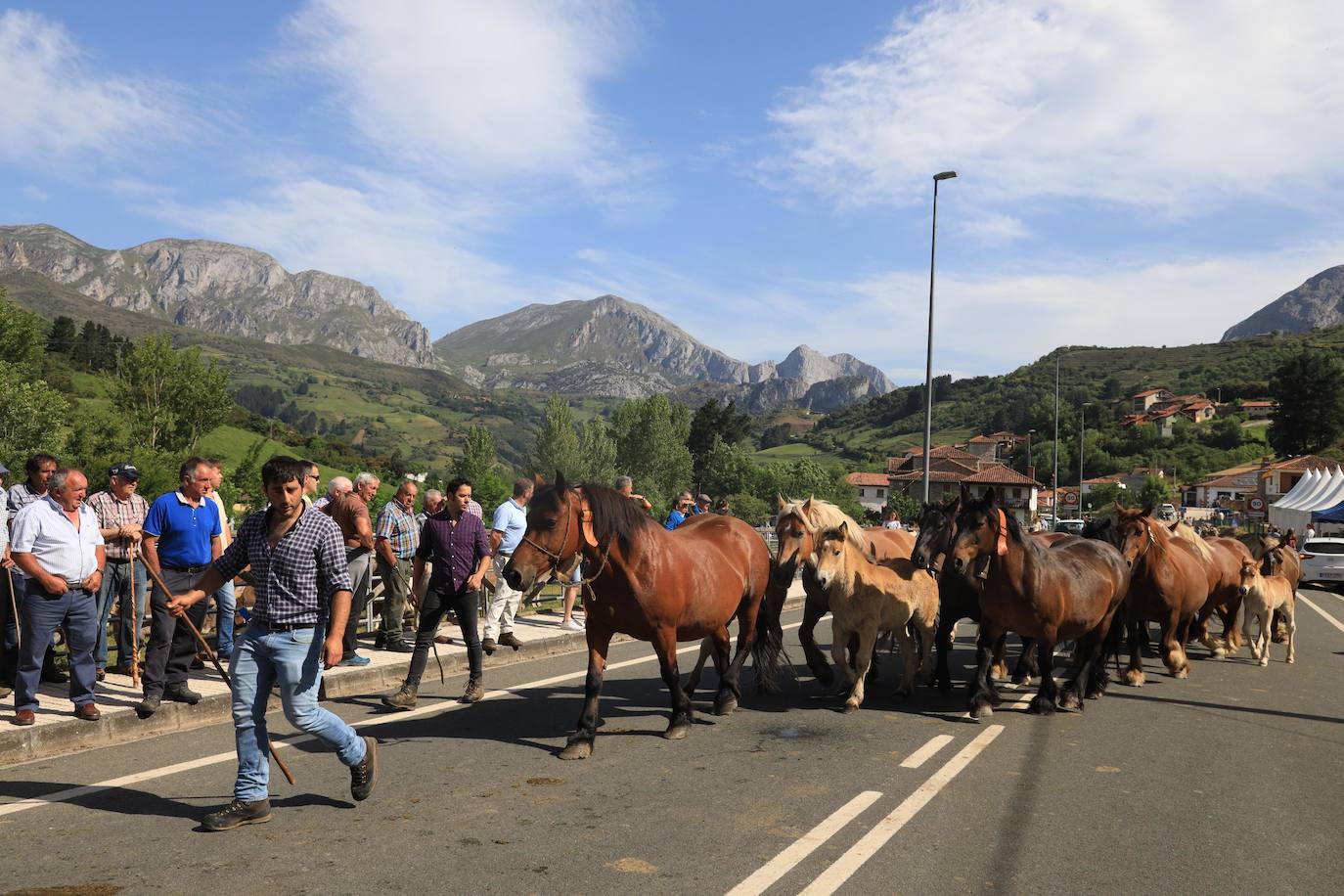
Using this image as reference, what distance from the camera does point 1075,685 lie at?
8.55 meters

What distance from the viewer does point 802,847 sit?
4.65 meters

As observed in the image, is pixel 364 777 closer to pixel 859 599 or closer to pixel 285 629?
pixel 285 629

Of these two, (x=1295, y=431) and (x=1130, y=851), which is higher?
(x=1295, y=431)

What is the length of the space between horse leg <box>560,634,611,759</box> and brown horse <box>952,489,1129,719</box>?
2979 millimetres

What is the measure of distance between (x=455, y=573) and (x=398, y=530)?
274cm

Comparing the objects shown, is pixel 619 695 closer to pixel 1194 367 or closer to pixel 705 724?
pixel 705 724

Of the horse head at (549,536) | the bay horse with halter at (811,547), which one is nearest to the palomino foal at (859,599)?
the bay horse with halter at (811,547)

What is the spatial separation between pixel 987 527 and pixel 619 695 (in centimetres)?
362

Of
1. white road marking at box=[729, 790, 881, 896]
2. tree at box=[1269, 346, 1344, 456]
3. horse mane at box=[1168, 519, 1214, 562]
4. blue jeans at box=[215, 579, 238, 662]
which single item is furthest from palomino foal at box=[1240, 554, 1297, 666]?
tree at box=[1269, 346, 1344, 456]

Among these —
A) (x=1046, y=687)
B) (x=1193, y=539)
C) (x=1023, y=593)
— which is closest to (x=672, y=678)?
(x=1023, y=593)

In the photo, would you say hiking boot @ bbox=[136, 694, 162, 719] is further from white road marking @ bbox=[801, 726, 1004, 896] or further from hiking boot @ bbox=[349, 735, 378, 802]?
white road marking @ bbox=[801, 726, 1004, 896]

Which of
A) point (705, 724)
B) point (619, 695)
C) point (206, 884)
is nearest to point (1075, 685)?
point (705, 724)

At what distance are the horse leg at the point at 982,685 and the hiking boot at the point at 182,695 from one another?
628 centimetres

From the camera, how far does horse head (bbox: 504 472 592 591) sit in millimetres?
6293
